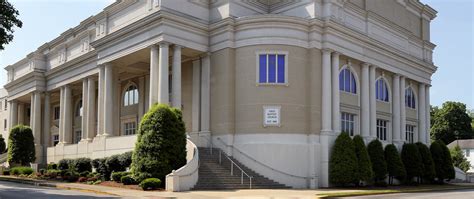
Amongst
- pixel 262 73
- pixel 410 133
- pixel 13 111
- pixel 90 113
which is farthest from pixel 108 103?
pixel 410 133

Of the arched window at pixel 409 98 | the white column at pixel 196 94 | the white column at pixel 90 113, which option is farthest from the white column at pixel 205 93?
the arched window at pixel 409 98

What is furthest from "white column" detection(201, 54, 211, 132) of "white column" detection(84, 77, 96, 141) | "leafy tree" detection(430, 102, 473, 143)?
"leafy tree" detection(430, 102, 473, 143)

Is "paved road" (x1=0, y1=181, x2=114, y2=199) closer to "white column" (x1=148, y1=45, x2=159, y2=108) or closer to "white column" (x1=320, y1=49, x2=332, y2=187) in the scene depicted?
"white column" (x1=148, y1=45, x2=159, y2=108)

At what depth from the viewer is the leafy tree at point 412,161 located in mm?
42031

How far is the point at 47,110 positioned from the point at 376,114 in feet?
101

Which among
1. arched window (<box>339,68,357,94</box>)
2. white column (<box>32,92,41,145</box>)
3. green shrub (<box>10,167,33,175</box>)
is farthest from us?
white column (<box>32,92,41,145</box>)

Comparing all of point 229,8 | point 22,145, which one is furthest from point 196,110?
point 22,145

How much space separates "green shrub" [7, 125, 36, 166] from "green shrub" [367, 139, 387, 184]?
28.4 metres

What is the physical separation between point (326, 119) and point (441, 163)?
49.6 ft

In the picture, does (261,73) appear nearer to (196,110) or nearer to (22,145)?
(196,110)

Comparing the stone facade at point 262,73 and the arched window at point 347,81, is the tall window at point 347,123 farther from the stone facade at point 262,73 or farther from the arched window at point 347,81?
the arched window at point 347,81

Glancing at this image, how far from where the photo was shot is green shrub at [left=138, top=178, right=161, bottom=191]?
28.3 meters

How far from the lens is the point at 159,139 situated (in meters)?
30.0

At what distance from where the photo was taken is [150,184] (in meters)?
28.3
